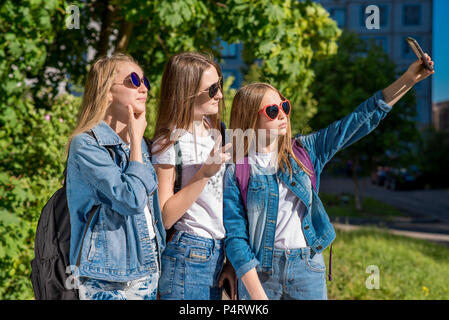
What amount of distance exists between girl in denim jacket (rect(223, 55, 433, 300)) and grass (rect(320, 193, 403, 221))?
49.7 feet

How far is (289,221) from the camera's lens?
205cm

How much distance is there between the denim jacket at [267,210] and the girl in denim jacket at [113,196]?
0.32m

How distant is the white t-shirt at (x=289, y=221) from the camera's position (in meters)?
2.04

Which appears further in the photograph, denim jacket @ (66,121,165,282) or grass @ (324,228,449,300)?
grass @ (324,228,449,300)

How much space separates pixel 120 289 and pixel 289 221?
2.48 ft

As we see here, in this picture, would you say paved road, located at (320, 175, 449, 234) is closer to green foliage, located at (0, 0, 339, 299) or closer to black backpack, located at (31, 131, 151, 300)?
green foliage, located at (0, 0, 339, 299)

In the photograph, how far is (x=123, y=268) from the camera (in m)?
1.90

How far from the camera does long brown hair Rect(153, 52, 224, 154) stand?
213 cm

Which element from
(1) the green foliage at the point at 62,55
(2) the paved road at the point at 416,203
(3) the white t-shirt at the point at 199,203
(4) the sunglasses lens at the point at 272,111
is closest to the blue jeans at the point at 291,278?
(3) the white t-shirt at the point at 199,203

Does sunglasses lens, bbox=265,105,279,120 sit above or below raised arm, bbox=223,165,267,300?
above

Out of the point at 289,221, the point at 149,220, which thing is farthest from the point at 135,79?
the point at 289,221

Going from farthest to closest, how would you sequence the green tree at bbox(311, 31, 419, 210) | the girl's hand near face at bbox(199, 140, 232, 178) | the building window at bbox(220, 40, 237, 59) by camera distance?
the green tree at bbox(311, 31, 419, 210) → the building window at bbox(220, 40, 237, 59) → the girl's hand near face at bbox(199, 140, 232, 178)

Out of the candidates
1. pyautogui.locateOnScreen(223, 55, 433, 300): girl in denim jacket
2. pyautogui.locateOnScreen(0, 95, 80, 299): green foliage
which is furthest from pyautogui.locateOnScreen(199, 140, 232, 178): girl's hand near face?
pyautogui.locateOnScreen(0, 95, 80, 299): green foliage

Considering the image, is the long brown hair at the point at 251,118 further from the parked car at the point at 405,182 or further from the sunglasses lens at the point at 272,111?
the parked car at the point at 405,182
